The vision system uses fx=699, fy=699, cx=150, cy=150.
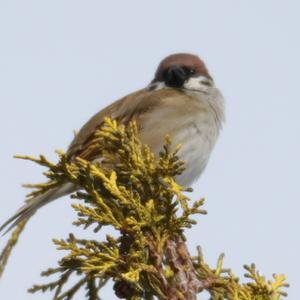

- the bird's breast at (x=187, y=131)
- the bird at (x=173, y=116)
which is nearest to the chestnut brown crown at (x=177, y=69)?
the bird at (x=173, y=116)

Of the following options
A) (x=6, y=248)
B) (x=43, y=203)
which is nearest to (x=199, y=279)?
(x=6, y=248)

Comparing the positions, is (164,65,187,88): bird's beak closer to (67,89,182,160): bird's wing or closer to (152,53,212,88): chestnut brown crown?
(152,53,212,88): chestnut brown crown

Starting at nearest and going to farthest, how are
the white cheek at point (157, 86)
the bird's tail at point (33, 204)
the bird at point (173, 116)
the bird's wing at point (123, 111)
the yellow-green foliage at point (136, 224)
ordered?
the yellow-green foliage at point (136, 224) → the bird's tail at point (33, 204) → the bird's wing at point (123, 111) → the bird at point (173, 116) → the white cheek at point (157, 86)

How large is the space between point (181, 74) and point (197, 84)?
0.44 feet

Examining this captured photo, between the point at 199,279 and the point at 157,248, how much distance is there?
166 millimetres

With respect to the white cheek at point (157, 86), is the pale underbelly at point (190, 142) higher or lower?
lower

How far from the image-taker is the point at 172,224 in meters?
2.11

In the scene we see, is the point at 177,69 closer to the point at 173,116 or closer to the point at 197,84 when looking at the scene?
the point at 197,84

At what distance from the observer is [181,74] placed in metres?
4.82

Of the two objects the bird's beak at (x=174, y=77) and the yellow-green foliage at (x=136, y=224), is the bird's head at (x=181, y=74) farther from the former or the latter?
the yellow-green foliage at (x=136, y=224)

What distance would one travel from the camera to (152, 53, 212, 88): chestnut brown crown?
479 centimetres

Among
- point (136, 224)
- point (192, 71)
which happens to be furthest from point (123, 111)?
point (136, 224)

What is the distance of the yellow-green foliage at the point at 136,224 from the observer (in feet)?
6.55

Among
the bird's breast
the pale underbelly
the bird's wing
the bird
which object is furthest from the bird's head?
the pale underbelly
